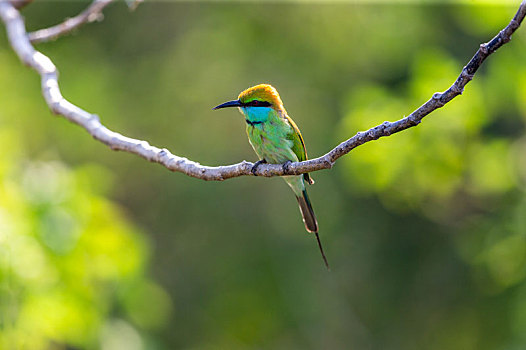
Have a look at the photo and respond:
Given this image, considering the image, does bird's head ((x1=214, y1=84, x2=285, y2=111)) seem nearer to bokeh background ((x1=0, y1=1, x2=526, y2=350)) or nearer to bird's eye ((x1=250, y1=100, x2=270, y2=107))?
bird's eye ((x1=250, y1=100, x2=270, y2=107))

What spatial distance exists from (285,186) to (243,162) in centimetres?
377

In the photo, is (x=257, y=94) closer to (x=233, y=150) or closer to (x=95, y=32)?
(x=233, y=150)

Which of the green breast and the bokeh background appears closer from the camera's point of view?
the green breast

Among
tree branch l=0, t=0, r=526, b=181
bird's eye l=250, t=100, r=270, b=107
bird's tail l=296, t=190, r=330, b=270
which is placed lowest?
bird's tail l=296, t=190, r=330, b=270

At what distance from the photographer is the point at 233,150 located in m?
5.62

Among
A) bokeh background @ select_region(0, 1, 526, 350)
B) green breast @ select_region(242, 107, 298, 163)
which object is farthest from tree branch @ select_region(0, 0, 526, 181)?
bokeh background @ select_region(0, 1, 526, 350)

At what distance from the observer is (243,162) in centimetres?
166

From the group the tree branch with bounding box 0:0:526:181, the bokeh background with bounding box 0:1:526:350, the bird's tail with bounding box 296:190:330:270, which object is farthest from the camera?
the bokeh background with bounding box 0:1:526:350

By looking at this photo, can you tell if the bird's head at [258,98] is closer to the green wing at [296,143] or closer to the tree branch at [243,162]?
the green wing at [296,143]

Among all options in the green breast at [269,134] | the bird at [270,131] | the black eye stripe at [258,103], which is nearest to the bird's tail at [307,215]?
the bird at [270,131]

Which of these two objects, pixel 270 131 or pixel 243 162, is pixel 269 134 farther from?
pixel 243 162

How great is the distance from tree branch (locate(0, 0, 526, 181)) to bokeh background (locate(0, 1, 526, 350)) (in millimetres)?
1189

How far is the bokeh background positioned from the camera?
3604 mm

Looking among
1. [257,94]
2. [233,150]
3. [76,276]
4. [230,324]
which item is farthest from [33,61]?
[230,324]
